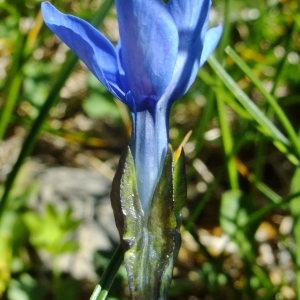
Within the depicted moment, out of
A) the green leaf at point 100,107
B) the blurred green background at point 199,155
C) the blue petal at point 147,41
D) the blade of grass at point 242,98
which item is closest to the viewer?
the blue petal at point 147,41

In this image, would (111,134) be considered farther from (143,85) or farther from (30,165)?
(143,85)

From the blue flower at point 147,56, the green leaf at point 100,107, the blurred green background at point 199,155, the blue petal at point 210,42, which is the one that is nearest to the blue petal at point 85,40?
the blue flower at point 147,56

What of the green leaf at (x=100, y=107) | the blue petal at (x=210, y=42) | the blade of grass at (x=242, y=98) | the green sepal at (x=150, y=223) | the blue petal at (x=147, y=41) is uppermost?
the blue petal at (x=147, y=41)

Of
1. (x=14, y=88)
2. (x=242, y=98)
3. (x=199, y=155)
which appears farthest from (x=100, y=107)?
(x=242, y=98)

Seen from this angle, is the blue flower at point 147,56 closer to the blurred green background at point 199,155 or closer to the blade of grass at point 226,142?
the blurred green background at point 199,155

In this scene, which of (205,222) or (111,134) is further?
(111,134)

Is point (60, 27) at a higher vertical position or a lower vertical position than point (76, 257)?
higher

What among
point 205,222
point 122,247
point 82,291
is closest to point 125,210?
point 122,247
